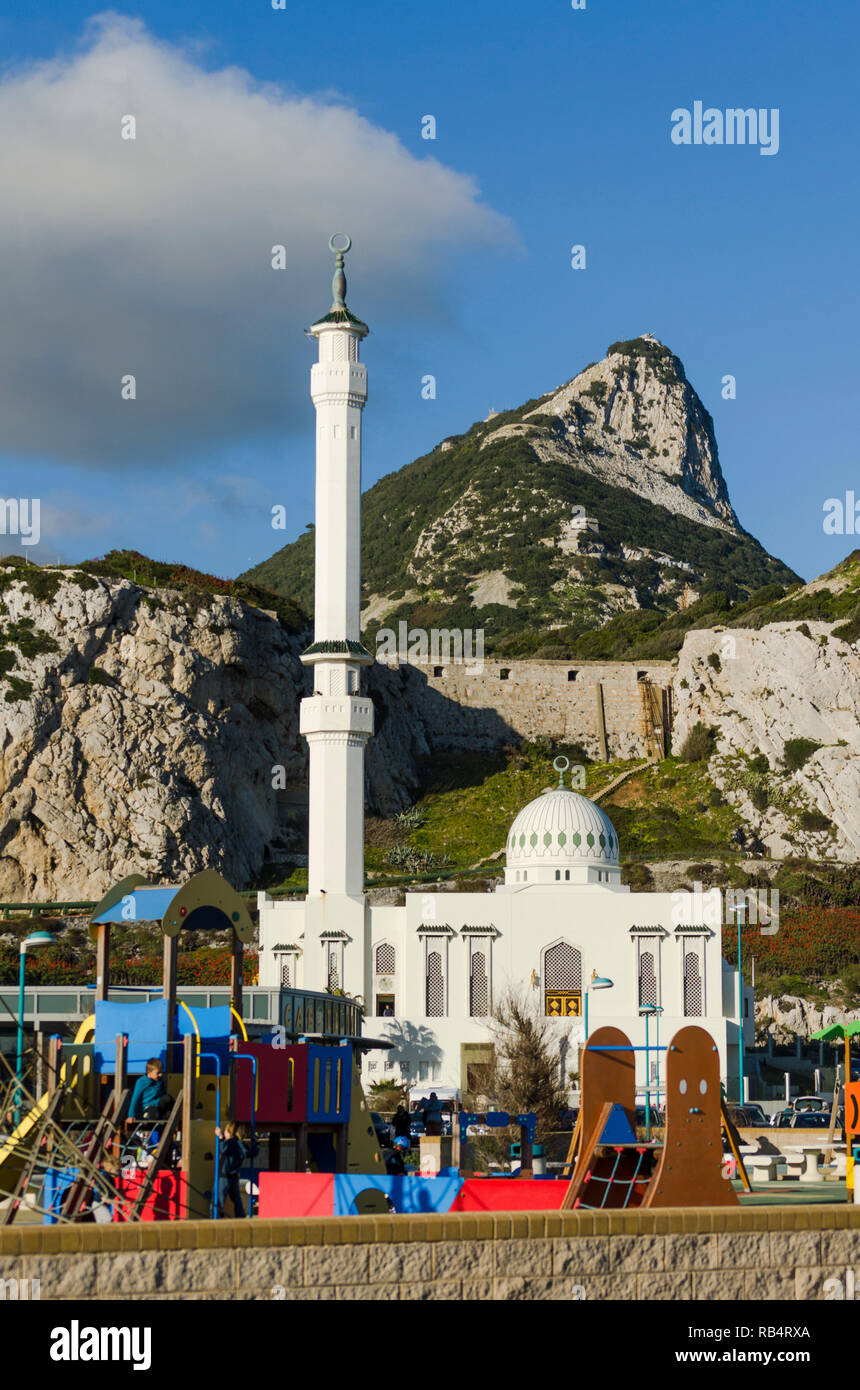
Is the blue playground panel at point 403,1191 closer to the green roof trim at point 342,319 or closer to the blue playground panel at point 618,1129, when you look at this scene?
the blue playground panel at point 618,1129

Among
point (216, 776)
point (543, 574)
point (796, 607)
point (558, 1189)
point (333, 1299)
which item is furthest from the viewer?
point (543, 574)

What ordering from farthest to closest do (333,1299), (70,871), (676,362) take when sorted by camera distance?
(676,362)
(70,871)
(333,1299)

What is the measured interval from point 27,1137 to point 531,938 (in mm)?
34531

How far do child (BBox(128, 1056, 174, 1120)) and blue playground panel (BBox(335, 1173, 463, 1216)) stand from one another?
3319 millimetres

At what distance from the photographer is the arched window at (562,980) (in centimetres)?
5031

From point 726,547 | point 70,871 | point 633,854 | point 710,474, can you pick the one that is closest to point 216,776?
point 70,871

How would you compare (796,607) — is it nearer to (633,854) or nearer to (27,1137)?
(633,854)

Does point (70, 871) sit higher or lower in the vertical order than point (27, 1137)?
higher

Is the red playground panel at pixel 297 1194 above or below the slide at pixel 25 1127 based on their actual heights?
below

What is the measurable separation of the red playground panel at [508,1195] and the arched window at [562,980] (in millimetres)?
34191

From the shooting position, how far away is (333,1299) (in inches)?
510

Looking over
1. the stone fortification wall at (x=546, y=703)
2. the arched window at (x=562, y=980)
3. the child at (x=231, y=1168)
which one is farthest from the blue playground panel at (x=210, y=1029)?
the stone fortification wall at (x=546, y=703)

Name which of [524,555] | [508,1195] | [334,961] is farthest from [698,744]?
[508,1195]

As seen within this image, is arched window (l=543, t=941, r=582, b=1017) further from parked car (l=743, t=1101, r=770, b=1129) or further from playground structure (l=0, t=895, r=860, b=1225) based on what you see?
playground structure (l=0, t=895, r=860, b=1225)
